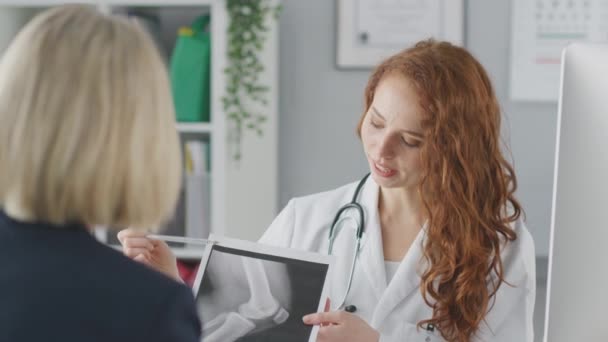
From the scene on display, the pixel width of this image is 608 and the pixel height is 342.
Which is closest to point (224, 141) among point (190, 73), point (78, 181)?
point (190, 73)

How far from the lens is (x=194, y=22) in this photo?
2584mm

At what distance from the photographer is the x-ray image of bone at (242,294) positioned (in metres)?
1.15

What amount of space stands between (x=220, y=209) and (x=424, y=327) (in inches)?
46.0

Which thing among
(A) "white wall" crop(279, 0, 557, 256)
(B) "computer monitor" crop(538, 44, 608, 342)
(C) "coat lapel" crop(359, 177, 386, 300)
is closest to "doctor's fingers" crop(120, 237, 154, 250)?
(C) "coat lapel" crop(359, 177, 386, 300)

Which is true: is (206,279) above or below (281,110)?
below

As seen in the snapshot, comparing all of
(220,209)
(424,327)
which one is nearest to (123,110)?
(424,327)

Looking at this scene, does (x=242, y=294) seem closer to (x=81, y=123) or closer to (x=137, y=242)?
(x=137, y=242)

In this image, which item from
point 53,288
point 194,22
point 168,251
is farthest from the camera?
point 194,22

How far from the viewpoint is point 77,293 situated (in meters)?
0.70

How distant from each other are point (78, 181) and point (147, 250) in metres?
0.55

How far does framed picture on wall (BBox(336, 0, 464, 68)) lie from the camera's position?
259 centimetres

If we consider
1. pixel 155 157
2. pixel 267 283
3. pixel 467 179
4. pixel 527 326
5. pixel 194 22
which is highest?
pixel 194 22

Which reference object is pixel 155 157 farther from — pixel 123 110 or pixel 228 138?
pixel 228 138

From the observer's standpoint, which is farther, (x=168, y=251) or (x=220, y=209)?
(x=220, y=209)
